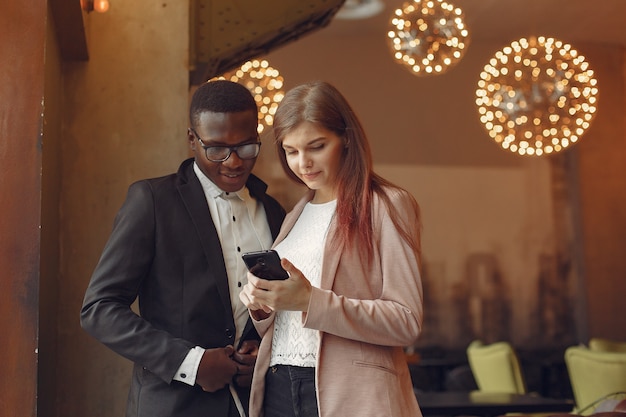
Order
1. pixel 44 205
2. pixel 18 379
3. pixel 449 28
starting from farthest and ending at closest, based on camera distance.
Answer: pixel 449 28 < pixel 44 205 < pixel 18 379

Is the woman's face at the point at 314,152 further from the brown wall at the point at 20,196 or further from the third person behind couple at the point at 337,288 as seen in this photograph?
the brown wall at the point at 20,196

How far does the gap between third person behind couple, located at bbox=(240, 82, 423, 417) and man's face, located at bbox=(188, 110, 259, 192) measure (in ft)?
0.47

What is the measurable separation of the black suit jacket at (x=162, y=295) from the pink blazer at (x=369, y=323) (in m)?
0.43

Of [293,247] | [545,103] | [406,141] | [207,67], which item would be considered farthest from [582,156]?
[293,247]

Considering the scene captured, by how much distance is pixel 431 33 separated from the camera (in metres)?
5.55

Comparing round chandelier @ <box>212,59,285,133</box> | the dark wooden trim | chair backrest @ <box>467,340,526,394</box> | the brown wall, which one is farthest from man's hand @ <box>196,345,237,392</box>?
chair backrest @ <box>467,340,526,394</box>

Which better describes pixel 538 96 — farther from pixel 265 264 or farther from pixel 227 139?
pixel 265 264

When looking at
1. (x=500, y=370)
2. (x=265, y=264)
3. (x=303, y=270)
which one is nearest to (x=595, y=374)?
(x=500, y=370)

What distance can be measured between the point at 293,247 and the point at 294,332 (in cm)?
26

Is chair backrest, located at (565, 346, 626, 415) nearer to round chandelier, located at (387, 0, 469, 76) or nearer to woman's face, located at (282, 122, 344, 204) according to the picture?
round chandelier, located at (387, 0, 469, 76)

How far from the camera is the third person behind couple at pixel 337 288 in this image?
2105 mm

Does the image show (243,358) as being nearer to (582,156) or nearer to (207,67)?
(207,67)

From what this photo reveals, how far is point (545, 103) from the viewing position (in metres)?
5.64

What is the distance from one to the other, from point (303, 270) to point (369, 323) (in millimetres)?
306
